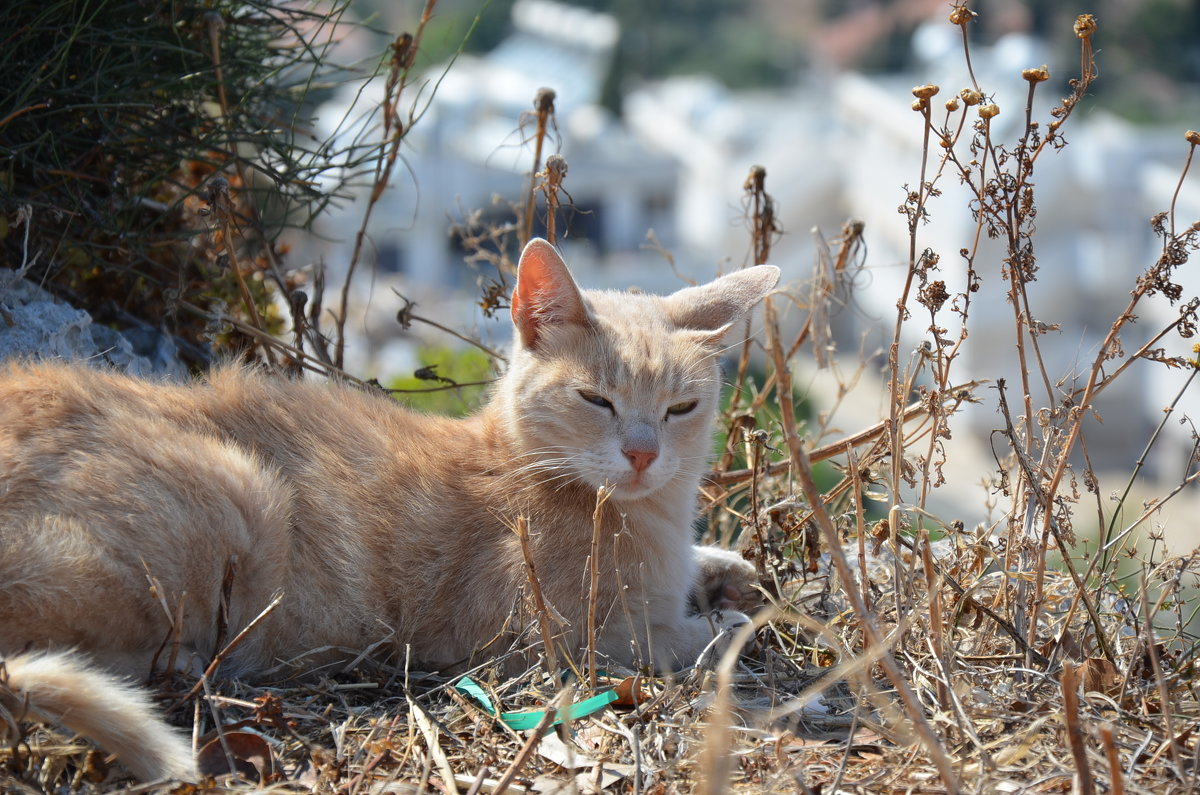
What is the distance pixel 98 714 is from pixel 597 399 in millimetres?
1431

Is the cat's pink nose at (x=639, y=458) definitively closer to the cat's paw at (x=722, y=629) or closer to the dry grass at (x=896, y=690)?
the dry grass at (x=896, y=690)

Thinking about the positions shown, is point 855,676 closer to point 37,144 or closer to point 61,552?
point 61,552

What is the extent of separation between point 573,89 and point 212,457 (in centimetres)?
3240

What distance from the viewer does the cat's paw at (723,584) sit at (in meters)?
3.21

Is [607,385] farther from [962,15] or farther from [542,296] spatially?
[962,15]

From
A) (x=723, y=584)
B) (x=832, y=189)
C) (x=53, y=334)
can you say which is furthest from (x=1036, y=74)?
(x=832, y=189)

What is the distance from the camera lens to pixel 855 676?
239cm

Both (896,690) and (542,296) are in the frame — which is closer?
(896,690)

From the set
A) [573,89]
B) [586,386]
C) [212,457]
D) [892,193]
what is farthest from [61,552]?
[573,89]

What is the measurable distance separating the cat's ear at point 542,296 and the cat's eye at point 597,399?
8.0 inches

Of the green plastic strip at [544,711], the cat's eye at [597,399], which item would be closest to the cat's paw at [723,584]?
the cat's eye at [597,399]

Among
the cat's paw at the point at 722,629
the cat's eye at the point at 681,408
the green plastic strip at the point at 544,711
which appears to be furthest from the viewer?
the cat's eye at the point at 681,408

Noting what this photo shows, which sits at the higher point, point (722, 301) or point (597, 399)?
point (722, 301)

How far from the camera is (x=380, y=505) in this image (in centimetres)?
288
